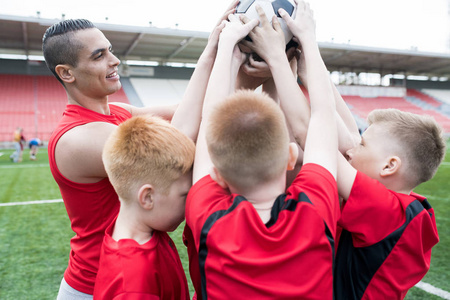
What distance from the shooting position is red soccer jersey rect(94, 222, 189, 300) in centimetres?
127

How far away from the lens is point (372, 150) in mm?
1449

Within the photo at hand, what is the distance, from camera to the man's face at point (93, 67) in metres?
1.91

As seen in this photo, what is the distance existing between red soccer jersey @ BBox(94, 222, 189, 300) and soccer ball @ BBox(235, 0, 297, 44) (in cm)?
97

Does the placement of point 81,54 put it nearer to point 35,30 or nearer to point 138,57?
point 35,30

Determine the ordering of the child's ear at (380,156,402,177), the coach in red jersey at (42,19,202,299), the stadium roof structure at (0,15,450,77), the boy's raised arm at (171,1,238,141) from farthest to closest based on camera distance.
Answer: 1. the stadium roof structure at (0,15,450,77)
2. the coach in red jersey at (42,19,202,299)
3. the boy's raised arm at (171,1,238,141)
4. the child's ear at (380,156,402,177)

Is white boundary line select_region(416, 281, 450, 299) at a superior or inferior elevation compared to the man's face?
inferior

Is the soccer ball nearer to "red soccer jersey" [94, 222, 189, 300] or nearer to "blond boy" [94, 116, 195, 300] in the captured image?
"blond boy" [94, 116, 195, 300]

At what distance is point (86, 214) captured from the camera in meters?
1.82

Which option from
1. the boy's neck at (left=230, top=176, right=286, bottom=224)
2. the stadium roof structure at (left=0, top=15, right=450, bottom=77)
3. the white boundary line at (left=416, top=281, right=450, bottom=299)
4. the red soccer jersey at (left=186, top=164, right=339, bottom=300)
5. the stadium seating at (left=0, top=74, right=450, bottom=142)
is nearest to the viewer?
the red soccer jersey at (left=186, top=164, right=339, bottom=300)

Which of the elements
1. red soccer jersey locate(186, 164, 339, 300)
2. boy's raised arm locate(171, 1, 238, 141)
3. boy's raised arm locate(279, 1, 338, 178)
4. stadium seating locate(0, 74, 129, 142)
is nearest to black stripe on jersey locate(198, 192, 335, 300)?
red soccer jersey locate(186, 164, 339, 300)

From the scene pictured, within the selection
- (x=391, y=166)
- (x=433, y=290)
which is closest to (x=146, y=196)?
(x=391, y=166)

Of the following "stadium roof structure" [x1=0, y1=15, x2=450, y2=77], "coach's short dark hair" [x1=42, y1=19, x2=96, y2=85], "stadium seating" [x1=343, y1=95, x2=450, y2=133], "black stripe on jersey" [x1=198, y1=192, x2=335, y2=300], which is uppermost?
"coach's short dark hair" [x1=42, y1=19, x2=96, y2=85]

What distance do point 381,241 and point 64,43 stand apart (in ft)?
5.87

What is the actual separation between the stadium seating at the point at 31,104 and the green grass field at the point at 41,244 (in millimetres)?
14214
